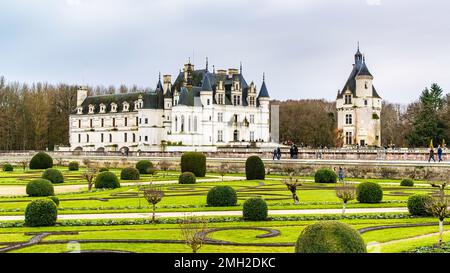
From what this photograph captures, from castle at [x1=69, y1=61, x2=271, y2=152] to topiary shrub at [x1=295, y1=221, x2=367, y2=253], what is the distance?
59830 millimetres

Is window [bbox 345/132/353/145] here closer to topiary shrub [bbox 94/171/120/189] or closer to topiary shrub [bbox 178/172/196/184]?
topiary shrub [bbox 178/172/196/184]

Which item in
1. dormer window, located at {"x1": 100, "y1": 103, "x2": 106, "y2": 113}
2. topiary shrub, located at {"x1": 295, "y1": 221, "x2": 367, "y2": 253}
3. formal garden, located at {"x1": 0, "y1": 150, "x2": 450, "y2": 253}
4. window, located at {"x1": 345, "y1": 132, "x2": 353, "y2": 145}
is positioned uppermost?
dormer window, located at {"x1": 100, "y1": 103, "x2": 106, "y2": 113}

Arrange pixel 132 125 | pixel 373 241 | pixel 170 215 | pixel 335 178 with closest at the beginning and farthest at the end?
pixel 373 241 < pixel 170 215 < pixel 335 178 < pixel 132 125

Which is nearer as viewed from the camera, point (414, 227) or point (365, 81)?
point (414, 227)

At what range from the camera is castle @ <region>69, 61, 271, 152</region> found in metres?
70.4

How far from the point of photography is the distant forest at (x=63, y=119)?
73.2 meters

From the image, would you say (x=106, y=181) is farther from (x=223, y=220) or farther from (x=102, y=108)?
(x=102, y=108)

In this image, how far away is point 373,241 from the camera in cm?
1346

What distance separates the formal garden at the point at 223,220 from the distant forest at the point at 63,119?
1714 inches

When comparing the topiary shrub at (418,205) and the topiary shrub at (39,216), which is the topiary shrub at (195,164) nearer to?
the topiary shrub at (418,205)

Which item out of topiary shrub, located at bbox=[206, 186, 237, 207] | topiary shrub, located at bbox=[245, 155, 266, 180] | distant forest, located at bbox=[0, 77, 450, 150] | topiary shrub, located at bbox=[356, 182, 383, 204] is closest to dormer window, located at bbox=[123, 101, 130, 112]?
distant forest, located at bbox=[0, 77, 450, 150]

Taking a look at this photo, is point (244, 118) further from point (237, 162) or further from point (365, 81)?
point (237, 162)

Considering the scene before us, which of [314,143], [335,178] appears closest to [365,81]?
[314,143]

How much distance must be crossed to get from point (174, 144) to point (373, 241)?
55.8m
